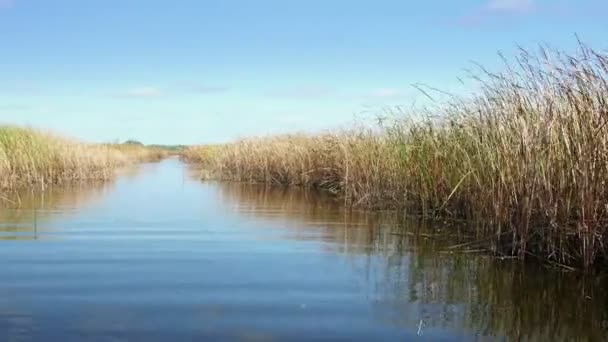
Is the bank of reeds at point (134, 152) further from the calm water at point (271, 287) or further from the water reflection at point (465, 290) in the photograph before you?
the water reflection at point (465, 290)

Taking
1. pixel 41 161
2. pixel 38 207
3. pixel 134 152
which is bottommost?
pixel 38 207

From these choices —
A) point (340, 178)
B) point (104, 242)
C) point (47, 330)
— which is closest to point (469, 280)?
point (47, 330)

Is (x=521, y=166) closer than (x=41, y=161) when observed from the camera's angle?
Yes

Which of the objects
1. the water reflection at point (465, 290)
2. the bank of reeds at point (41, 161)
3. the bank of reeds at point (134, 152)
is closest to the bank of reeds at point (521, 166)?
the water reflection at point (465, 290)

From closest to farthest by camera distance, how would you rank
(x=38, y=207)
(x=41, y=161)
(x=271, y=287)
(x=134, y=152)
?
(x=271, y=287), (x=38, y=207), (x=41, y=161), (x=134, y=152)

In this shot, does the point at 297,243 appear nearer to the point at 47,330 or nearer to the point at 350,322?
the point at 350,322

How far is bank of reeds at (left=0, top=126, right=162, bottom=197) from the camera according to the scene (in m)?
15.6

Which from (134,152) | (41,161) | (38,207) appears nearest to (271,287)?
(38,207)

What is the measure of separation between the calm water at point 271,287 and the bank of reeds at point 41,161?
6.99 metres

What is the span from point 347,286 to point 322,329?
1283mm

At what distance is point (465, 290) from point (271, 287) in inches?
63.8

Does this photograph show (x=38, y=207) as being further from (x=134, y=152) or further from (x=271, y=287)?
(x=134, y=152)

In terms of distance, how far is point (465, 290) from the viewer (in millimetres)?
5340

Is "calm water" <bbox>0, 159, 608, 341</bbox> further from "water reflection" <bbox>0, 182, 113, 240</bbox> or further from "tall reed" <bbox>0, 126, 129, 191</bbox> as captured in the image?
"tall reed" <bbox>0, 126, 129, 191</bbox>
